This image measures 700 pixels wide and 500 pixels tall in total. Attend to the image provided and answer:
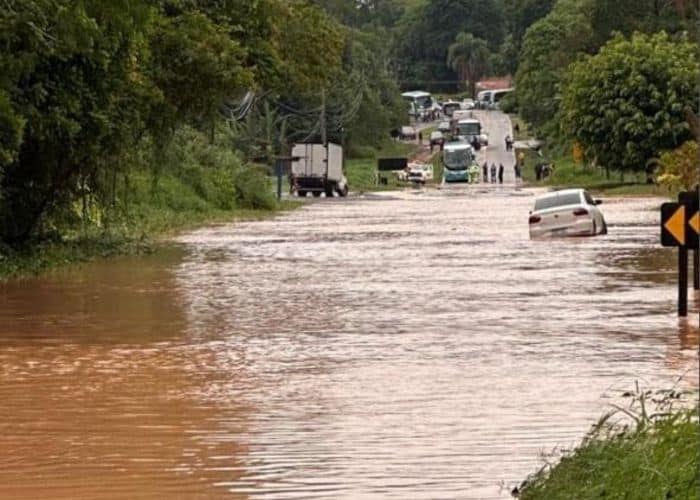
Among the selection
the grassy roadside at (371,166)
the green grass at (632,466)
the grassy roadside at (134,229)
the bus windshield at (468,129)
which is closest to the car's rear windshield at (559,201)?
the grassy roadside at (134,229)

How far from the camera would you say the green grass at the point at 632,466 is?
28.5 ft

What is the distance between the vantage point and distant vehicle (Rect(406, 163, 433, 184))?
109 meters

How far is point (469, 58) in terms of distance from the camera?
176 meters

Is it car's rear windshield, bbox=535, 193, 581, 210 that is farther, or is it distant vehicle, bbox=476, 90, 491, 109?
distant vehicle, bbox=476, 90, 491, 109

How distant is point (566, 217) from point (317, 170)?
44906 mm

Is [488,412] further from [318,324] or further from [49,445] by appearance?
[318,324]

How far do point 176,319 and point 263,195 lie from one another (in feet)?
153

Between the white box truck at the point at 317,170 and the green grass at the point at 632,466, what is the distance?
2859 inches

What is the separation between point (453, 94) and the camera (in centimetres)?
18525

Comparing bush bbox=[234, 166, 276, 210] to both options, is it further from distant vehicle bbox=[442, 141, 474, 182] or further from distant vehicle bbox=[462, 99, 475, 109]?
distant vehicle bbox=[462, 99, 475, 109]

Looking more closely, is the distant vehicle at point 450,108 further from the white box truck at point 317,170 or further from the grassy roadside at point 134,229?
the grassy roadside at point 134,229

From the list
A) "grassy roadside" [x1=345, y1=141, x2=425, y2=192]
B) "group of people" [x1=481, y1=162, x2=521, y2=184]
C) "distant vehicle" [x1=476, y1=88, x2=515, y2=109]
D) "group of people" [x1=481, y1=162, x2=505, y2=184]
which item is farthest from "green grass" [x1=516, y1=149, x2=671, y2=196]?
"distant vehicle" [x1=476, y1=88, x2=515, y2=109]

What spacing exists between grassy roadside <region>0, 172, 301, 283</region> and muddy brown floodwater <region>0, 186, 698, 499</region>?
3.36 ft

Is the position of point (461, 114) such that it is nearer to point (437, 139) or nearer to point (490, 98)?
point (490, 98)
